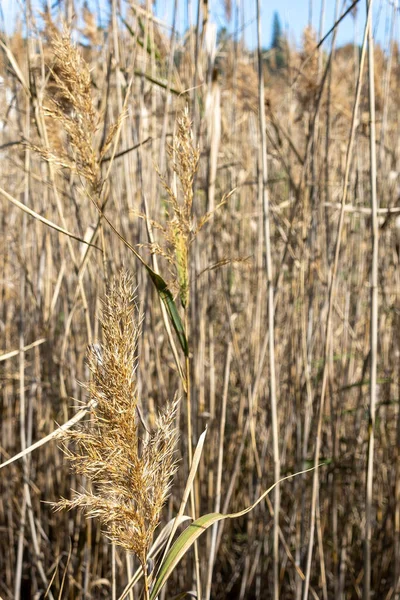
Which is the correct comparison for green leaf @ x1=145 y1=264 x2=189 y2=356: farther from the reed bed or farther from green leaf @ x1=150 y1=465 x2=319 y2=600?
green leaf @ x1=150 y1=465 x2=319 y2=600

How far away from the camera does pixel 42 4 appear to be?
4.21ft

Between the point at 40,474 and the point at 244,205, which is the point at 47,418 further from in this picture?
→ the point at 244,205

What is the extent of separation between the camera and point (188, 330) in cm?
125

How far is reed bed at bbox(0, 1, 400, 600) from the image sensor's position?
2.49 ft

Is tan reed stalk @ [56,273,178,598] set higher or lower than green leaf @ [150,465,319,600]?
higher

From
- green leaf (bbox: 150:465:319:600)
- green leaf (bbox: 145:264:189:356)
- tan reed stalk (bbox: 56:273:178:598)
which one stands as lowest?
green leaf (bbox: 150:465:319:600)

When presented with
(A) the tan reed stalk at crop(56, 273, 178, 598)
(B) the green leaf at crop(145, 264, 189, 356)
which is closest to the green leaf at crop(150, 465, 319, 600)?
(A) the tan reed stalk at crop(56, 273, 178, 598)

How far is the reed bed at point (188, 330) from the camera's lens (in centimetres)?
76

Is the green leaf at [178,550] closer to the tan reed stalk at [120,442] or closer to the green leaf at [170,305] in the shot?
the tan reed stalk at [120,442]

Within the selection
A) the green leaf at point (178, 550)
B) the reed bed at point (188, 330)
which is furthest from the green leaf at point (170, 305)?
the green leaf at point (178, 550)

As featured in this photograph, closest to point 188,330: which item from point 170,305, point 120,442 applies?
point 170,305

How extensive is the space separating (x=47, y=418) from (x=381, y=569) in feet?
2.73

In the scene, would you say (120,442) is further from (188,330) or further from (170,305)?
(188,330)

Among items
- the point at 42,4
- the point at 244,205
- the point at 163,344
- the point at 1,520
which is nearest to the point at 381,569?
the point at 163,344
